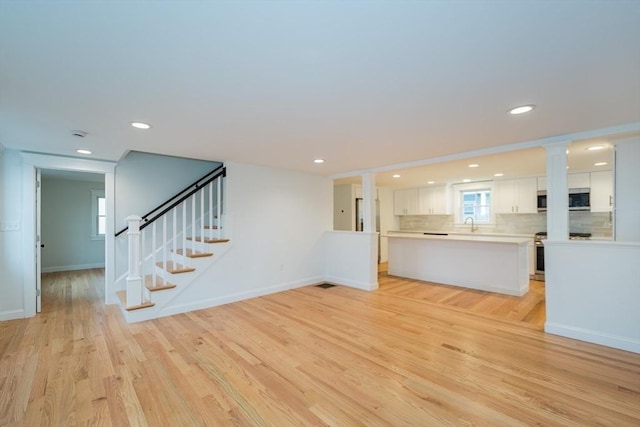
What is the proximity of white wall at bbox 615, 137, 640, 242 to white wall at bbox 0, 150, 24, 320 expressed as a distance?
24.8ft

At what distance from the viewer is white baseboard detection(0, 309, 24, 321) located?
3764 mm

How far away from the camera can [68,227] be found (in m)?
7.30

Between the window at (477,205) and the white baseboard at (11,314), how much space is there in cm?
871

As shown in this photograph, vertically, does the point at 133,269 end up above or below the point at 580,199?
below

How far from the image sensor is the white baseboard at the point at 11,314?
3.76 metres

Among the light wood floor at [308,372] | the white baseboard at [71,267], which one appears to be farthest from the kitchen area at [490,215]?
the white baseboard at [71,267]

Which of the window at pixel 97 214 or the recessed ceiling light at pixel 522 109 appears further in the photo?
the window at pixel 97 214

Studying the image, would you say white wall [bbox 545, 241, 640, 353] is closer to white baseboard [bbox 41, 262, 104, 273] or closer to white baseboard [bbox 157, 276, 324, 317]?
white baseboard [bbox 157, 276, 324, 317]

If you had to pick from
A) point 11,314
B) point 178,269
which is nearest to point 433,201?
point 178,269

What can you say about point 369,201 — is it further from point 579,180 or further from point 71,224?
point 71,224

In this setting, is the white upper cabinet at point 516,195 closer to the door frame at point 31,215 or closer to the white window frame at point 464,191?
the white window frame at point 464,191

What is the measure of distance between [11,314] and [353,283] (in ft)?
Answer: 16.7

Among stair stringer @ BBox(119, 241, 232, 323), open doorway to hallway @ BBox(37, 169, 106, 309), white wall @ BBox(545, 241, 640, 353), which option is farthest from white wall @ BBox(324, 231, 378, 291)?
open doorway to hallway @ BBox(37, 169, 106, 309)

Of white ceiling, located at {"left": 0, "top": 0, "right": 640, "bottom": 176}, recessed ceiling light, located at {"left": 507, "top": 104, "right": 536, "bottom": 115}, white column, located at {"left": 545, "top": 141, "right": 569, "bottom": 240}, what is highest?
white ceiling, located at {"left": 0, "top": 0, "right": 640, "bottom": 176}
